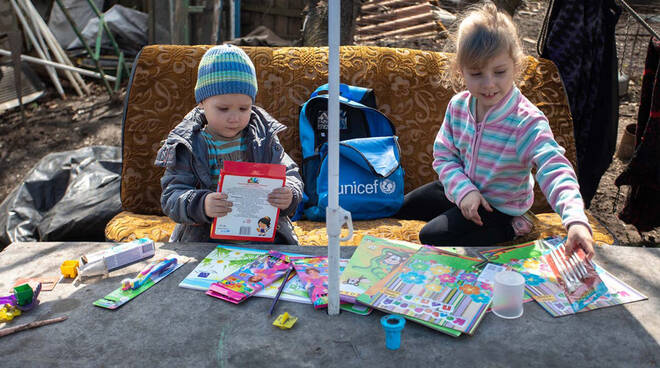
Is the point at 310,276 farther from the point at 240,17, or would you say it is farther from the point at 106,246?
the point at 240,17

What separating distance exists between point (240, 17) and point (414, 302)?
20.3ft

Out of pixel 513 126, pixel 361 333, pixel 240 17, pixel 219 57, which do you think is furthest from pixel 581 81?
pixel 240 17

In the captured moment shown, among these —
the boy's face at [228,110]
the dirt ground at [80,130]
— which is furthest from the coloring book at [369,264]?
the dirt ground at [80,130]

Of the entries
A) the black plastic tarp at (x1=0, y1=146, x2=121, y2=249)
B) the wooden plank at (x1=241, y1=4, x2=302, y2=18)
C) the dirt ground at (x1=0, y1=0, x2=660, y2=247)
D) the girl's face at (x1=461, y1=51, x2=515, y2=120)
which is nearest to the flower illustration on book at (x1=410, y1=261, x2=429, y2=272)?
the girl's face at (x1=461, y1=51, x2=515, y2=120)

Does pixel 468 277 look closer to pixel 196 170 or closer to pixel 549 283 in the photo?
pixel 549 283

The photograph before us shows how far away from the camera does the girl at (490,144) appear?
1709mm

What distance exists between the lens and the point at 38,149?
180 inches

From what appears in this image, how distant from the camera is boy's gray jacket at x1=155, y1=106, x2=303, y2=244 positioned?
1699mm

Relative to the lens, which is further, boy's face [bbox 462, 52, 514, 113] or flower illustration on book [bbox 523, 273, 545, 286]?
boy's face [bbox 462, 52, 514, 113]

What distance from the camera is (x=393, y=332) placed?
1052 mm

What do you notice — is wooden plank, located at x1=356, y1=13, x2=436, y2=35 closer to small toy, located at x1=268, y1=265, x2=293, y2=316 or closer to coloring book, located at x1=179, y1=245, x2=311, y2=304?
coloring book, located at x1=179, y1=245, x2=311, y2=304

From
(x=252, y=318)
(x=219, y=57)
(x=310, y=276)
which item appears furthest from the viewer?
(x=219, y=57)

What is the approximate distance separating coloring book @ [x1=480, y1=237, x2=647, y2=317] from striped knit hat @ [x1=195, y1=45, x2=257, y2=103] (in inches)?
37.1

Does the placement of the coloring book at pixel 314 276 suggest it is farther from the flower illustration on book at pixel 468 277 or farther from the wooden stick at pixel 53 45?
the wooden stick at pixel 53 45
